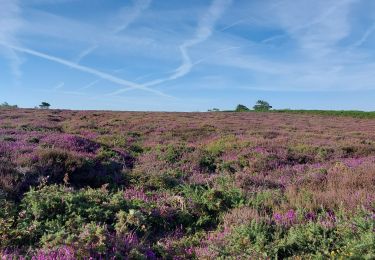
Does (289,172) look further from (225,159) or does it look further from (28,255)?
(28,255)

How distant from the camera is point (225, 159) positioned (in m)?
13.7

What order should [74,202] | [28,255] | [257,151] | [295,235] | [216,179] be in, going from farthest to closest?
[257,151] < [216,179] < [74,202] < [295,235] < [28,255]

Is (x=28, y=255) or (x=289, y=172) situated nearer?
(x=28, y=255)

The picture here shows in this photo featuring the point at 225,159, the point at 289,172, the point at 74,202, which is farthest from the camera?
the point at 225,159

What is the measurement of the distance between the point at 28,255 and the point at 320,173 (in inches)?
305

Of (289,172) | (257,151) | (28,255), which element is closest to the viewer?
(28,255)

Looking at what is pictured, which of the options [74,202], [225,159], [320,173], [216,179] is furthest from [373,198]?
[225,159]

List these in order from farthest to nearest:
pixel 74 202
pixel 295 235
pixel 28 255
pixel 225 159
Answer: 1. pixel 225 159
2. pixel 74 202
3. pixel 295 235
4. pixel 28 255

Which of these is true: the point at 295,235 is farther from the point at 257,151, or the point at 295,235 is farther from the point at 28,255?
the point at 257,151

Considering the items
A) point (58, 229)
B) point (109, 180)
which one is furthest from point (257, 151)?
point (58, 229)

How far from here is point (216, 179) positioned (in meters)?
9.76

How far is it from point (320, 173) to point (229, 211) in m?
4.21

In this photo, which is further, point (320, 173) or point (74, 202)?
point (320, 173)

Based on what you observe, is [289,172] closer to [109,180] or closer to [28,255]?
[109,180]
